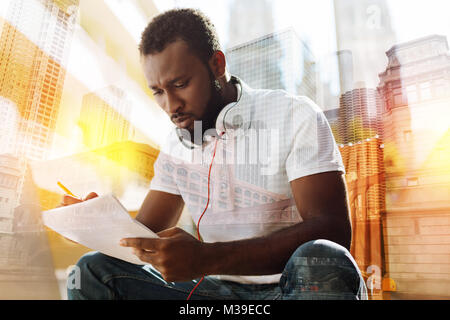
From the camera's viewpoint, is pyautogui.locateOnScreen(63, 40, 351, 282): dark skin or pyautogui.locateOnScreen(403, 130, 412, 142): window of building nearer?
pyautogui.locateOnScreen(63, 40, 351, 282): dark skin

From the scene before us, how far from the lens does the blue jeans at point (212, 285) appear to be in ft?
1.82

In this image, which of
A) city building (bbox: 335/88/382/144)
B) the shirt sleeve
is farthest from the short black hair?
city building (bbox: 335/88/382/144)

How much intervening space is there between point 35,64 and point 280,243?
117 cm

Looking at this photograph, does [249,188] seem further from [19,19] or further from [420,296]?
[19,19]

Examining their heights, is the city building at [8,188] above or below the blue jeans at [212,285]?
above

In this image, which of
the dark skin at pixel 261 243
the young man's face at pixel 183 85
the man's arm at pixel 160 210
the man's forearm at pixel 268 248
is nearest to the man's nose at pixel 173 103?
the young man's face at pixel 183 85

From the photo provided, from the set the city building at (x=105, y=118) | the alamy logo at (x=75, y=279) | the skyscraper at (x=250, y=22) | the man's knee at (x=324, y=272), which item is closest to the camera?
the man's knee at (x=324, y=272)

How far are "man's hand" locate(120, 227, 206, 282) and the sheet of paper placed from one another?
0.05 feet

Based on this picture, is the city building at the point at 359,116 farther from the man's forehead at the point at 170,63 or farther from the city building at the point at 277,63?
the man's forehead at the point at 170,63

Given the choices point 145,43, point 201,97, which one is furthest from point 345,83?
point 145,43

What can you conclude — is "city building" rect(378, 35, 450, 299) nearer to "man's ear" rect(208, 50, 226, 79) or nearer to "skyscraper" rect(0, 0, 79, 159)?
"man's ear" rect(208, 50, 226, 79)

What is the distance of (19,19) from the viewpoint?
4.21ft

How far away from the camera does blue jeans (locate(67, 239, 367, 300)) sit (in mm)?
553
